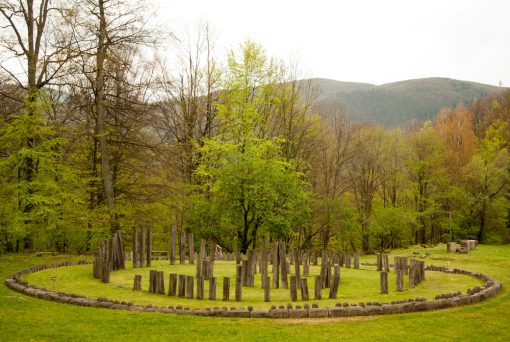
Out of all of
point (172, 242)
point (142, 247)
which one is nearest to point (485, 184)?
point (172, 242)

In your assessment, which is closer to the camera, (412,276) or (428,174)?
(412,276)

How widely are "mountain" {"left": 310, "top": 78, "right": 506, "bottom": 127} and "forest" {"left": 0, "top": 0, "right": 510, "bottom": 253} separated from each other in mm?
109619

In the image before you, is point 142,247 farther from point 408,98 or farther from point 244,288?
point 408,98

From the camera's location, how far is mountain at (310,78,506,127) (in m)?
160

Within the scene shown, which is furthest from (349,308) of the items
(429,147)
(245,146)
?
(429,147)

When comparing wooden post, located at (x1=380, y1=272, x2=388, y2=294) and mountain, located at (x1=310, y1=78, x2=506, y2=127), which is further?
mountain, located at (x1=310, y1=78, x2=506, y2=127)

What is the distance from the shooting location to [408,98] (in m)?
175

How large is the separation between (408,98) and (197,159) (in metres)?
156

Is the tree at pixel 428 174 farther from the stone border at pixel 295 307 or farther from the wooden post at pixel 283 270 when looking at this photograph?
the stone border at pixel 295 307

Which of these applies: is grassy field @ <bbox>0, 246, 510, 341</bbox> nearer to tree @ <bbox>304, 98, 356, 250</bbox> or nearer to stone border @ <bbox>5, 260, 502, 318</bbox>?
stone border @ <bbox>5, 260, 502, 318</bbox>

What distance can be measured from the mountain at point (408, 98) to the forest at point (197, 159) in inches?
4316

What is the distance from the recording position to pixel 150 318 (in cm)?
1155

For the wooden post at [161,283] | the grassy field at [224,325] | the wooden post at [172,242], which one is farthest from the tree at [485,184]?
the wooden post at [161,283]

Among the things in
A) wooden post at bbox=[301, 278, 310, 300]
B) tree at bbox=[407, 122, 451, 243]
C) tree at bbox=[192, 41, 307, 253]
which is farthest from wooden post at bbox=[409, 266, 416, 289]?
tree at bbox=[407, 122, 451, 243]
